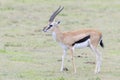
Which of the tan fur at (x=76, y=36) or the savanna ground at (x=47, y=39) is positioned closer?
the savanna ground at (x=47, y=39)

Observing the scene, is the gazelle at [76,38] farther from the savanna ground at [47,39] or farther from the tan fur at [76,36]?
the savanna ground at [47,39]

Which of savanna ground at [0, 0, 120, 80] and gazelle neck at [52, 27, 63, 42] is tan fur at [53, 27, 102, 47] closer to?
gazelle neck at [52, 27, 63, 42]

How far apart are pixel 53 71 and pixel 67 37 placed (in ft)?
2.92

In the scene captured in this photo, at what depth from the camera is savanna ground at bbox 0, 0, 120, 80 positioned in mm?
12562

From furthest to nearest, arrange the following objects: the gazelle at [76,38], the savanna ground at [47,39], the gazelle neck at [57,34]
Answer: the gazelle neck at [57,34] < the gazelle at [76,38] < the savanna ground at [47,39]

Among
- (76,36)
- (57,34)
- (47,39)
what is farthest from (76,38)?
(47,39)

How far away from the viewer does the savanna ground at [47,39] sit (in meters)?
12.6

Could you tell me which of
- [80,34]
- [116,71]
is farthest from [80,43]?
[116,71]

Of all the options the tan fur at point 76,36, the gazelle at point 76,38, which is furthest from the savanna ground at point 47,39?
→ the tan fur at point 76,36

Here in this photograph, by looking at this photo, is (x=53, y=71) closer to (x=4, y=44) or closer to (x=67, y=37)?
(x=67, y=37)

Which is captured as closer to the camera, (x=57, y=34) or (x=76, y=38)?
(x=76, y=38)

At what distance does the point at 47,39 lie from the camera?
Result: 17484mm

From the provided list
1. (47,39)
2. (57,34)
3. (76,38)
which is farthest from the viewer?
(47,39)

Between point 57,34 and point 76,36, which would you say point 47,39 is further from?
point 76,36
